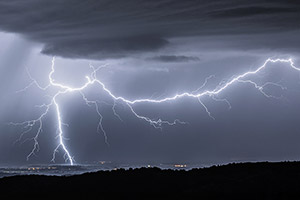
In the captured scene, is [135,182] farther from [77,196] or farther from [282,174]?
[282,174]

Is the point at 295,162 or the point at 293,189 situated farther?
the point at 295,162

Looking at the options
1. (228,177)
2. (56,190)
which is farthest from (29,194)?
(228,177)

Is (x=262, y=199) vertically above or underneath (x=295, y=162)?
underneath

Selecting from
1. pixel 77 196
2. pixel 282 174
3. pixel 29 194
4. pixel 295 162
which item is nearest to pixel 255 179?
pixel 282 174

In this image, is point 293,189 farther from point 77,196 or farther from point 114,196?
point 77,196

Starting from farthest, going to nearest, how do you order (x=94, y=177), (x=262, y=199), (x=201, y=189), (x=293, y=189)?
(x=94, y=177), (x=201, y=189), (x=293, y=189), (x=262, y=199)

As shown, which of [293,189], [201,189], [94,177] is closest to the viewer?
[293,189]
